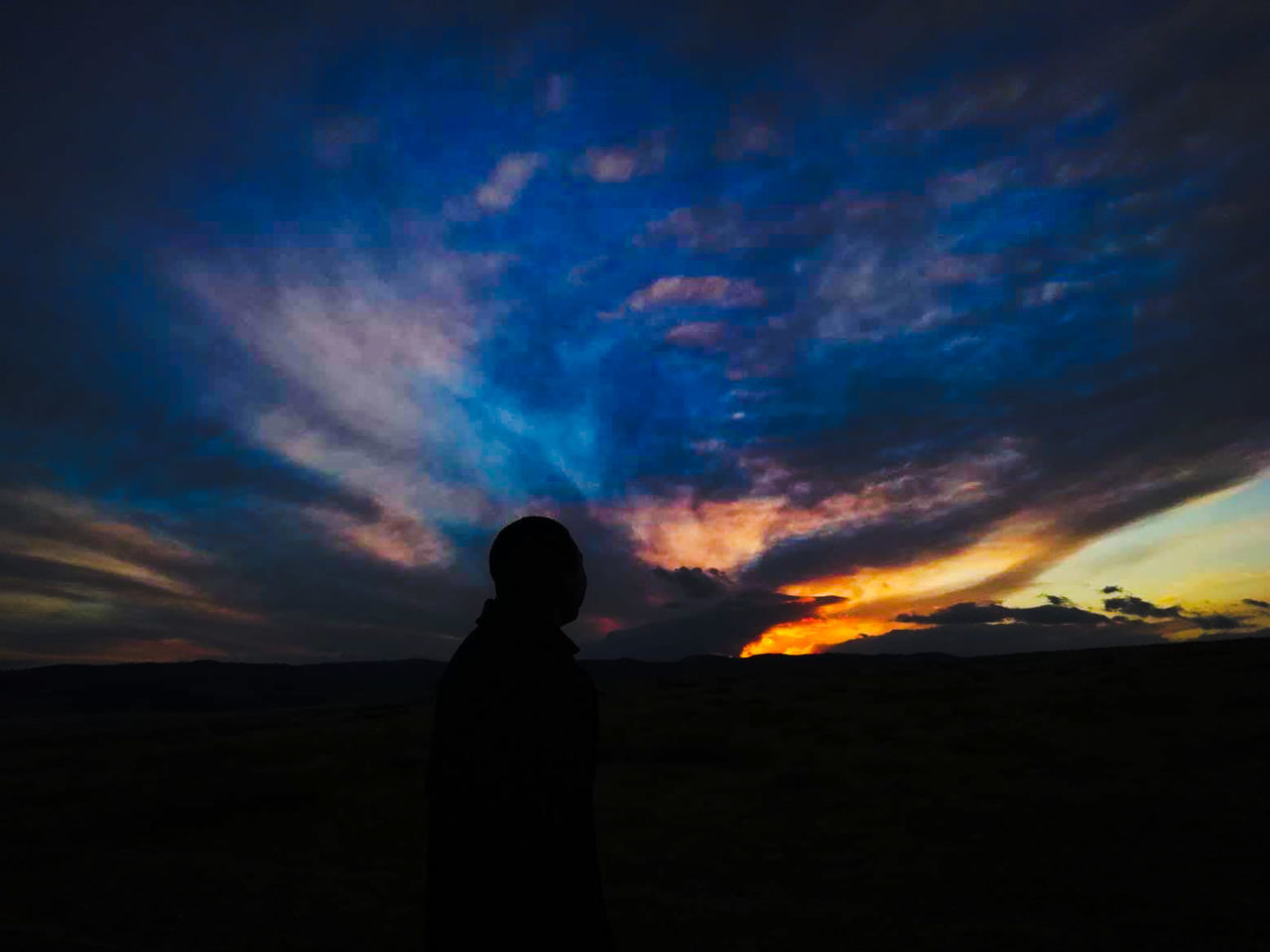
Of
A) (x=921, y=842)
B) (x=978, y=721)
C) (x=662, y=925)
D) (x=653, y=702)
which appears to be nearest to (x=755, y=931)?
(x=662, y=925)

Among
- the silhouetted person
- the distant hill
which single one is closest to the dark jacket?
the silhouetted person

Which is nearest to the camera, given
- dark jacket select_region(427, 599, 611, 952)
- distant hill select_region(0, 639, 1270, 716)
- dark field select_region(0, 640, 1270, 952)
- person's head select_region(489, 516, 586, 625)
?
dark jacket select_region(427, 599, 611, 952)

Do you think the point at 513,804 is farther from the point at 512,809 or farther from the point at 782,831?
the point at 782,831

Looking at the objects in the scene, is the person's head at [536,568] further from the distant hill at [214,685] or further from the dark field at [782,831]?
the distant hill at [214,685]

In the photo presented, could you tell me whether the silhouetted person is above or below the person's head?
below

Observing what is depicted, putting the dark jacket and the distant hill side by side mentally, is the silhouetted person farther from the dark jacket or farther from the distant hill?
the distant hill

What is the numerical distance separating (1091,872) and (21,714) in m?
172

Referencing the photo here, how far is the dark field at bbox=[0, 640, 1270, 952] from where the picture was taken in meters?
10.3

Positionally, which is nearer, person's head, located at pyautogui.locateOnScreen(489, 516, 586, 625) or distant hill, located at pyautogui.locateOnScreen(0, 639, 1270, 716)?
person's head, located at pyautogui.locateOnScreen(489, 516, 586, 625)

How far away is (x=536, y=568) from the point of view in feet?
11.1

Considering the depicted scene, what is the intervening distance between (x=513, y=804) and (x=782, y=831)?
46.4 feet

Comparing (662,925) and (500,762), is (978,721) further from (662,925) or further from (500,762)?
(500,762)

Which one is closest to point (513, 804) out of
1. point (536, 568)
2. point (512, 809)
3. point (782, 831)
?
point (512, 809)

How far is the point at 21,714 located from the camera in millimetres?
138875
